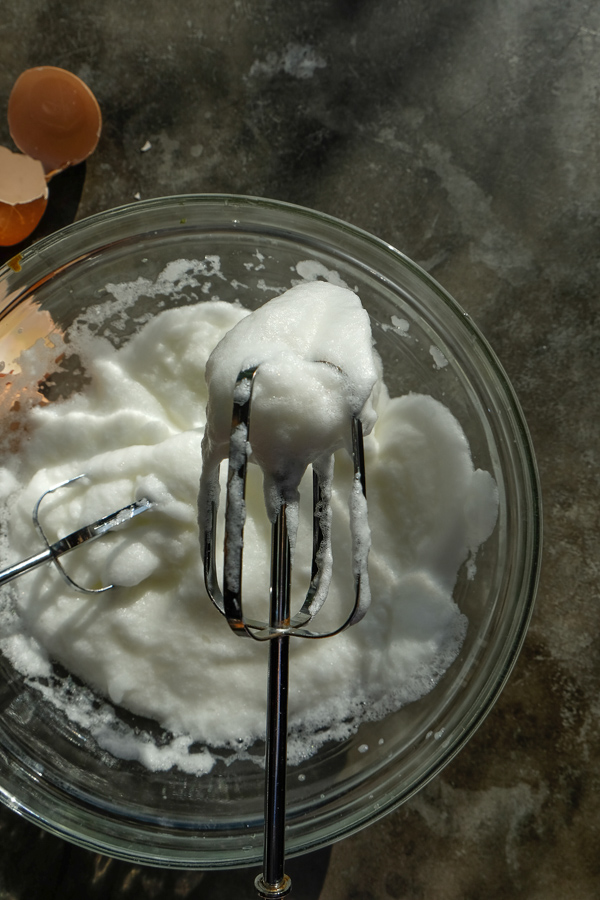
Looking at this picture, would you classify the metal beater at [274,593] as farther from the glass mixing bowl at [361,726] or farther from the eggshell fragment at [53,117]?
the eggshell fragment at [53,117]

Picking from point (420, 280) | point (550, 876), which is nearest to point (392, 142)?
point (420, 280)

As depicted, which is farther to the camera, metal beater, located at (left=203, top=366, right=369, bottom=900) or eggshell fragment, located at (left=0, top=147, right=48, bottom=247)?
eggshell fragment, located at (left=0, top=147, right=48, bottom=247)

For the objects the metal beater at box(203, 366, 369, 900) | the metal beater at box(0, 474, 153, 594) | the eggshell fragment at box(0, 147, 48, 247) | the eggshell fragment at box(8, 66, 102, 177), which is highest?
the eggshell fragment at box(8, 66, 102, 177)

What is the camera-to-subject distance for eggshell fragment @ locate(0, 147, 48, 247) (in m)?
0.80

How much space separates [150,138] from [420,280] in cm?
43

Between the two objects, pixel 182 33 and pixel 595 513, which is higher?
pixel 182 33

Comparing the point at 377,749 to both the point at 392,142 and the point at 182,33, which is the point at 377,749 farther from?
the point at 182,33

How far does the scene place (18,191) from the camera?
2.62 ft

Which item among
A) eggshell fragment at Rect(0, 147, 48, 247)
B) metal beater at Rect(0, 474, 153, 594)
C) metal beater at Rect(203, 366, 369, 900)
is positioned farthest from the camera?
eggshell fragment at Rect(0, 147, 48, 247)

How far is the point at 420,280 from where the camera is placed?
2.43 ft

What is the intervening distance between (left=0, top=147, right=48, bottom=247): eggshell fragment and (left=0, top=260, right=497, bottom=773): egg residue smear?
316mm

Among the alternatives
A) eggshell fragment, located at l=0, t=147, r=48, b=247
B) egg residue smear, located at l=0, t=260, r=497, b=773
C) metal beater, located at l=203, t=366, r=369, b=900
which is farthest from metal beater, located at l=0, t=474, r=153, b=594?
eggshell fragment, located at l=0, t=147, r=48, b=247

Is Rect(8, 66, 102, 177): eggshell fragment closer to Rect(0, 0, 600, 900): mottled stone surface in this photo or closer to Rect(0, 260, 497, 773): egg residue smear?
Rect(0, 0, 600, 900): mottled stone surface

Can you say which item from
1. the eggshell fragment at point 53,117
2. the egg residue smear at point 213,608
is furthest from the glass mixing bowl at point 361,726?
the eggshell fragment at point 53,117
